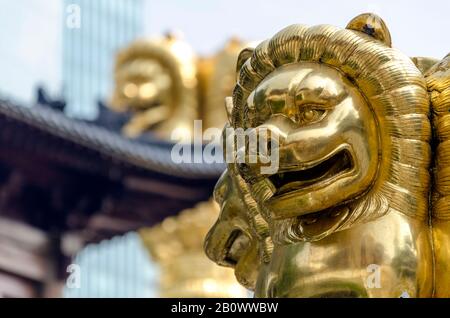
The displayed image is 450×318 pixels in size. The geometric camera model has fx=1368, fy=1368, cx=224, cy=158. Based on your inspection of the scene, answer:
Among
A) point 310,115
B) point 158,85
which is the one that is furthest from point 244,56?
point 158,85

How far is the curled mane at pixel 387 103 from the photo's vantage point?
1.81 metres

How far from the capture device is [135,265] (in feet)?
99.9

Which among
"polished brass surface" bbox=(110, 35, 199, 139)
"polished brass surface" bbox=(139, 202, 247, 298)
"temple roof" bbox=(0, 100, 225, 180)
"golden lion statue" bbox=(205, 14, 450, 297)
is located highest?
"polished brass surface" bbox=(110, 35, 199, 139)

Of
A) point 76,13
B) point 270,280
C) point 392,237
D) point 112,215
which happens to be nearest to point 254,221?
point 270,280

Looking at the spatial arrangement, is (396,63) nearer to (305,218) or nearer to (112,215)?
(305,218)

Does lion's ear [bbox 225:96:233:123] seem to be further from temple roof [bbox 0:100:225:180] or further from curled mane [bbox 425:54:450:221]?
temple roof [bbox 0:100:225:180]

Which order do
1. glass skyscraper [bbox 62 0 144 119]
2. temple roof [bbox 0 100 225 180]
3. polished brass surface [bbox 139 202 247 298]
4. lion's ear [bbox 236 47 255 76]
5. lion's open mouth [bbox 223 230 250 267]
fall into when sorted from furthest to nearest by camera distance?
glass skyscraper [bbox 62 0 144 119] → polished brass surface [bbox 139 202 247 298] → temple roof [bbox 0 100 225 180] → lion's open mouth [bbox 223 230 250 267] → lion's ear [bbox 236 47 255 76]

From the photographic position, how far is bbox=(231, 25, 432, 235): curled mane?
1.81 m

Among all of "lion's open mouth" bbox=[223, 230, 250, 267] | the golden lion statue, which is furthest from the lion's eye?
"lion's open mouth" bbox=[223, 230, 250, 267]

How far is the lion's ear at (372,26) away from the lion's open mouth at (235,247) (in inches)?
16.9

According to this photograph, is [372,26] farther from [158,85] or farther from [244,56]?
[158,85]

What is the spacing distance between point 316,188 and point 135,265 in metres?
28.8

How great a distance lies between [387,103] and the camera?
1.83 m

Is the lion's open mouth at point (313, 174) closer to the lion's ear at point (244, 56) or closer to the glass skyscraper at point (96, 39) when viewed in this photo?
the lion's ear at point (244, 56)
